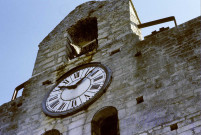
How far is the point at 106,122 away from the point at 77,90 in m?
1.15

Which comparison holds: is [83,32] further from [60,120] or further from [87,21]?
[60,120]

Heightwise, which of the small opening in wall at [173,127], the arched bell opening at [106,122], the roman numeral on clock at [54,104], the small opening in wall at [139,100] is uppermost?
the roman numeral on clock at [54,104]

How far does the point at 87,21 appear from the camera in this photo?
476 inches

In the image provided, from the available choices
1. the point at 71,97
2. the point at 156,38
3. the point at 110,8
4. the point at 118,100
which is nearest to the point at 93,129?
the point at 118,100

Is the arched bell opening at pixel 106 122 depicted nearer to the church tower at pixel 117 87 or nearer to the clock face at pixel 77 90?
the church tower at pixel 117 87

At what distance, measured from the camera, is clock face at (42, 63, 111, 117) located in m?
8.67

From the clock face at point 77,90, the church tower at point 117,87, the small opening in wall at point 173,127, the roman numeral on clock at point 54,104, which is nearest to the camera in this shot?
the small opening in wall at point 173,127

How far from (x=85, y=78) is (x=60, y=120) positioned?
128 centimetres

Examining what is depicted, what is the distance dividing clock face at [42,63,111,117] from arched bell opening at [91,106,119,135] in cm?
38

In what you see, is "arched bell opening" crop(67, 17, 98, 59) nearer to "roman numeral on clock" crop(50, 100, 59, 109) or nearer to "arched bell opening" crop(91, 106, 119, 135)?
"roman numeral on clock" crop(50, 100, 59, 109)

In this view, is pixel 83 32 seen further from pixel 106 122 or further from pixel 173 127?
pixel 173 127

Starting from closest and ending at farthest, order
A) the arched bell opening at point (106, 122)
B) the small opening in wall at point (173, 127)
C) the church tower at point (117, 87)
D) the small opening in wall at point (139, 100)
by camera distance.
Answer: the small opening in wall at point (173, 127) < the church tower at point (117, 87) < the small opening in wall at point (139, 100) < the arched bell opening at point (106, 122)

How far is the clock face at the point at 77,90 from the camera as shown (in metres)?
8.67

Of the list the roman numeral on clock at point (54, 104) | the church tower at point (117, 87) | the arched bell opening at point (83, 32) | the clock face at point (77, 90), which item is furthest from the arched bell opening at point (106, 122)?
the arched bell opening at point (83, 32)
